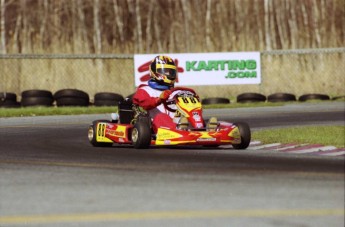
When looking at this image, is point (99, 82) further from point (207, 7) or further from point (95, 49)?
point (207, 7)

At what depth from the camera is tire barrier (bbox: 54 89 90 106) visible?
997 inches

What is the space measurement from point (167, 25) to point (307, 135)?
19217mm

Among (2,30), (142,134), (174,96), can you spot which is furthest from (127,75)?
(142,134)

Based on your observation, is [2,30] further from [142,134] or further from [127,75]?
[142,134]

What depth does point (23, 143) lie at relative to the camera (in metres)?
14.6

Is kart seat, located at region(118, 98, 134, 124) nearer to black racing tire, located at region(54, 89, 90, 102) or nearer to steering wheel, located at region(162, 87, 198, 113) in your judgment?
steering wheel, located at region(162, 87, 198, 113)

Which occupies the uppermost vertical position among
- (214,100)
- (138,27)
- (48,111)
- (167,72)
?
(138,27)

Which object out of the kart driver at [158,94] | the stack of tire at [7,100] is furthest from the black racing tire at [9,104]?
the kart driver at [158,94]

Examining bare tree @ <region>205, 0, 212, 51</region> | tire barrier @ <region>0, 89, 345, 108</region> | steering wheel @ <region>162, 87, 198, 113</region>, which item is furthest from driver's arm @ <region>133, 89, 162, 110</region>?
bare tree @ <region>205, 0, 212, 51</region>

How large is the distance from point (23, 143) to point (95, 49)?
1737 cm

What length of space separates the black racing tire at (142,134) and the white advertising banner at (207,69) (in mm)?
13497

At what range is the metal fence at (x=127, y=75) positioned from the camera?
29094mm

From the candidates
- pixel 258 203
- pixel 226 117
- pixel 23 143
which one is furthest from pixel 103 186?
pixel 226 117

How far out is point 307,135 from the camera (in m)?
14.9
